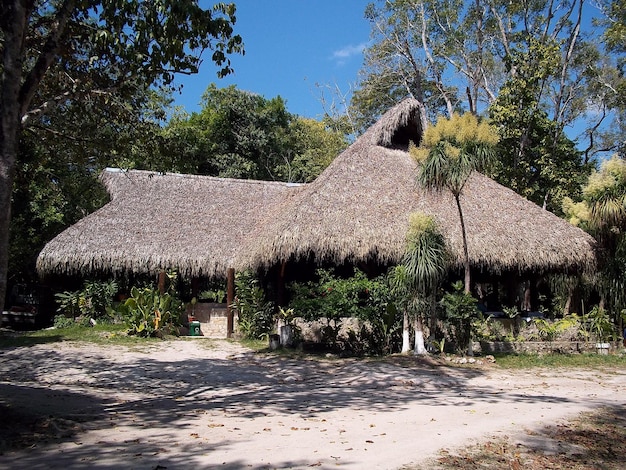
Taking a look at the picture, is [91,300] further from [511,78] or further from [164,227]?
[511,78]

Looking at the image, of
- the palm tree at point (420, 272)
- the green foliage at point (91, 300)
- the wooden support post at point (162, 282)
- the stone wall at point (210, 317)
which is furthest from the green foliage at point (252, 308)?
the palm tree at point (420, 272)

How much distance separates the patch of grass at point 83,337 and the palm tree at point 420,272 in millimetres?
6026

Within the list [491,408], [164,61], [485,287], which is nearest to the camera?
[491,408]

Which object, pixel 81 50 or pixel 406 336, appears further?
pixel 406 336

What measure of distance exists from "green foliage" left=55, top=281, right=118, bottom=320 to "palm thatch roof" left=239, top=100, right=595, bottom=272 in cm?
381

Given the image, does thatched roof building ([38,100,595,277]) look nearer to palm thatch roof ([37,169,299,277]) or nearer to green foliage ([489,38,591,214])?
palm thatch roof ([37,169,299,277])

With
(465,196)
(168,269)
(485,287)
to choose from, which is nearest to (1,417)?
(168,269)

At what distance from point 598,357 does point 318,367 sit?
5.85m

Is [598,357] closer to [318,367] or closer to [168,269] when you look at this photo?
[318,367]

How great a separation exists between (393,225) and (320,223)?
1.72m

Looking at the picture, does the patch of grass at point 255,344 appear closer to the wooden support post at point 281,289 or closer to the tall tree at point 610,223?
the wooden support post at point 281,289

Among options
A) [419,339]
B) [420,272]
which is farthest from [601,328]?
[420,272]

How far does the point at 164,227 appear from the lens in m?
16.4

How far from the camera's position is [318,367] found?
9.98 m
